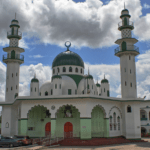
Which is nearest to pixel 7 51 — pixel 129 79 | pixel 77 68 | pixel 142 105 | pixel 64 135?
pixel 77 68

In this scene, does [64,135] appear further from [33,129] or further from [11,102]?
[11,102]

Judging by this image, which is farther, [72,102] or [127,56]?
[127,56]

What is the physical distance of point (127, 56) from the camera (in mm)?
30422

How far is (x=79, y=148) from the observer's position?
21062 mm

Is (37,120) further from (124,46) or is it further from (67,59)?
(124,46)

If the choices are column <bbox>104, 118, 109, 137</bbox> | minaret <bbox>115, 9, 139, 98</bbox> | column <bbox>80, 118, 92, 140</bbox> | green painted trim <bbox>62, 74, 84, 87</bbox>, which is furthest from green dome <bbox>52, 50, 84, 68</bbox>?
column <bbox>80, 118, 92, 140</bbox>

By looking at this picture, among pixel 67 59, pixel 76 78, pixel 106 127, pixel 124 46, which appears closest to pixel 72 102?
pixel 106 127

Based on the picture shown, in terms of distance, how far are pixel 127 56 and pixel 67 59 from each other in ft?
28.9

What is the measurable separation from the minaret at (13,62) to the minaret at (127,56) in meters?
14.4

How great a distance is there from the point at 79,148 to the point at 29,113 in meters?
9.77

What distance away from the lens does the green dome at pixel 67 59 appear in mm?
33656

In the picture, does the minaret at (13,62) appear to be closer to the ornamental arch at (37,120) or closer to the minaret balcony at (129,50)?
the ornamental arch at (37,120)

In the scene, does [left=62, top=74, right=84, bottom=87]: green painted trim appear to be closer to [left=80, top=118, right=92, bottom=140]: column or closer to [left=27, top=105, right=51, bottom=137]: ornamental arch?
[left=27, top=105, right=51, bottom=137]: ornamental arch

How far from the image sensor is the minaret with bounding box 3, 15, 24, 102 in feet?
107
